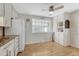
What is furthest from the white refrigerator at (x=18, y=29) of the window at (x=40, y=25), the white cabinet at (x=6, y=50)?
the window at (x=40, y=25)

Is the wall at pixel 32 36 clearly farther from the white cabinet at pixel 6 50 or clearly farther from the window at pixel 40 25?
the white cabinet at pixel 6 50

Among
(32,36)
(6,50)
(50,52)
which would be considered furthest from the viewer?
(32,36)

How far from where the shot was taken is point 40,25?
24.1ft

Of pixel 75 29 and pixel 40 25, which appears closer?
pixel 75 29

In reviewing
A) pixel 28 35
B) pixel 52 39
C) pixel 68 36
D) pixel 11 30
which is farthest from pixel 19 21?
pixel 52 39

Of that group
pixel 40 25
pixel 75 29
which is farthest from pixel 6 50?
pixel 40 25

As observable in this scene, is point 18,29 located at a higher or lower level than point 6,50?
higher

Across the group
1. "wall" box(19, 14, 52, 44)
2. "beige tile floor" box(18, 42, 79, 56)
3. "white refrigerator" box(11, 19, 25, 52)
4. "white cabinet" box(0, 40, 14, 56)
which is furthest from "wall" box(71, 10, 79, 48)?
"white cabinet" box(0, 40, 14, 56)

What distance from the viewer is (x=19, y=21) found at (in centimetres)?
410

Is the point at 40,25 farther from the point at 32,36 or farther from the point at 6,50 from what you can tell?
the point at 6,50

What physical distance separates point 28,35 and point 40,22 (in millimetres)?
1557

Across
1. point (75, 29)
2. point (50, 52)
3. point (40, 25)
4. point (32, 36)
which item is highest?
point (40, 25)

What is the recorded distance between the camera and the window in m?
6.89

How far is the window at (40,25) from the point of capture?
6.89m
